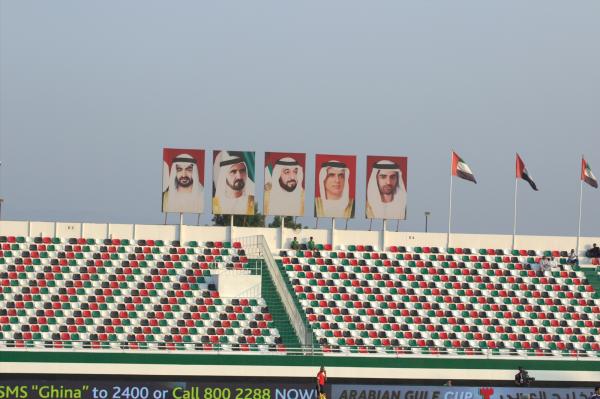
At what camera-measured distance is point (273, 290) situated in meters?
66.6

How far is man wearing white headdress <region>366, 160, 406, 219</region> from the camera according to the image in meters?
71.9

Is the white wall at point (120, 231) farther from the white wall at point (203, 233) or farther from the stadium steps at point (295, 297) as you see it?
the stadium steps at point (295, 297)

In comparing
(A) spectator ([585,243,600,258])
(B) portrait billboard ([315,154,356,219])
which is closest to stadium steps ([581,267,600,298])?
(A) spectator ([585,243,600,258])

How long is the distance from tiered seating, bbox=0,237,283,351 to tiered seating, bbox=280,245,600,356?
3206 mm

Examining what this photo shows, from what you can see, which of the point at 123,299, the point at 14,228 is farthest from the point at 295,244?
the point at 14,228

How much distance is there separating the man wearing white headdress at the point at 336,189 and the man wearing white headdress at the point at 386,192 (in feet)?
3.35

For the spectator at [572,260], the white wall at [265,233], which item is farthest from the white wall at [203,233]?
the spectator at [572,260]

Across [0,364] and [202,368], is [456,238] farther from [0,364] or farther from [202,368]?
[0,364]

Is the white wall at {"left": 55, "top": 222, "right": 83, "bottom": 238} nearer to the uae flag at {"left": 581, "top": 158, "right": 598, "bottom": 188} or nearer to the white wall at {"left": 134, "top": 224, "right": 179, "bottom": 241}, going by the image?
the white wall at {"left": 134, "top": 224, "right": 179, "bottom": 241}

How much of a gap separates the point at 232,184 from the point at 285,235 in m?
3.54

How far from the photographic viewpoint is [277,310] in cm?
6512

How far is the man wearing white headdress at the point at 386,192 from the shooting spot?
236 ft

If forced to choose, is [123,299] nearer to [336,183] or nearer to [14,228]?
[14,228]

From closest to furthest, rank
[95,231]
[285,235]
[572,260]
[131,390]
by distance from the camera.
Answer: [131,390] → [95,231] → [285,235] → [572,260]
